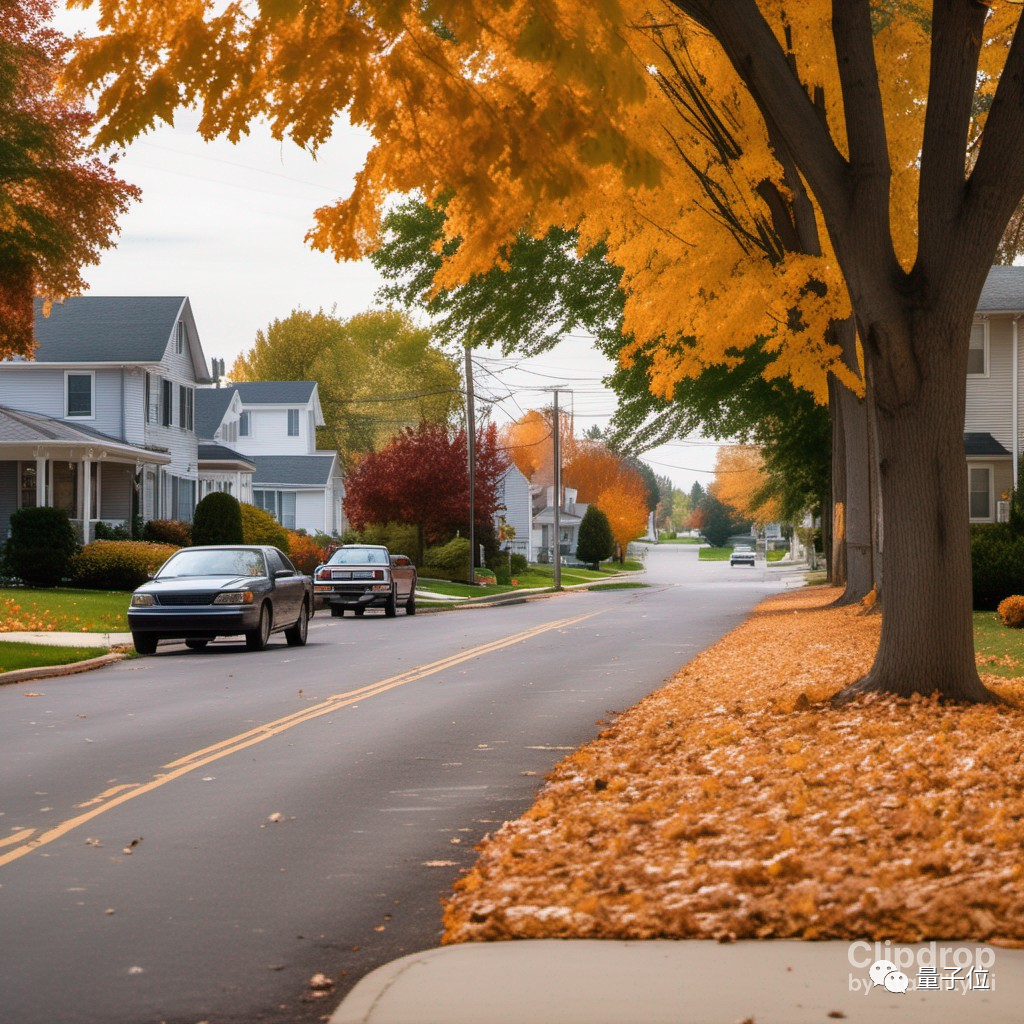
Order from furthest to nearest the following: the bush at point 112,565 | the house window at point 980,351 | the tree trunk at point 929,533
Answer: the house window at point 980,351 < the bush at point 112,565 < the tree trunk at point 929,533

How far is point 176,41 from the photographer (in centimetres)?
1055

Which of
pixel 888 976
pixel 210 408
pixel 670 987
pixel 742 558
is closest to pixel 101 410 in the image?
pixel 210 408

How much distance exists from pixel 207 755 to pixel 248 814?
2.47 m

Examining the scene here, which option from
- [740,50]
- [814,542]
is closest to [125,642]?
[740,50]

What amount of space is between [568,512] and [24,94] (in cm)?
10253

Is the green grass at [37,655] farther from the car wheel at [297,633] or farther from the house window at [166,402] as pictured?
the house window at [166,402]

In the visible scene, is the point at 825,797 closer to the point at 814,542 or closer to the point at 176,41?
the point at 176,41

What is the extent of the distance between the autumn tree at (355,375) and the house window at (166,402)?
40.0m

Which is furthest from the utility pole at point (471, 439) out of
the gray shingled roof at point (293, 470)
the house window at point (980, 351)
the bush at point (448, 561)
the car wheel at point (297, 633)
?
the car wheel at point (297, 633)

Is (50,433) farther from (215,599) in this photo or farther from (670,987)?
(670,987)

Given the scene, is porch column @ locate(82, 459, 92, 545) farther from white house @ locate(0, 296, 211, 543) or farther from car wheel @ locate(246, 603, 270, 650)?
car wheel @ locate(246, 603, 270, 650)

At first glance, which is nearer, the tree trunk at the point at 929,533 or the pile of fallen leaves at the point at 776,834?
the pile of fallen leaves at the point at 776,834

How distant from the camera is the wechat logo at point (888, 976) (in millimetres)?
5141

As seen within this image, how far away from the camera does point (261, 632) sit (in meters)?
A: 22.7
